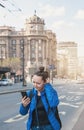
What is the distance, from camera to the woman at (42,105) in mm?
6676

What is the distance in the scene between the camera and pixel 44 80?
6750 mm

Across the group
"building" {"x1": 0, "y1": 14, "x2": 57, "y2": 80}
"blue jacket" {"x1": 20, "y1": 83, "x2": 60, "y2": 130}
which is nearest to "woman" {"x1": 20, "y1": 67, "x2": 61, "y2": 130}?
"blue jacket" {"x1": 20, "y1": 83, "x2": 60, "y2": 130}

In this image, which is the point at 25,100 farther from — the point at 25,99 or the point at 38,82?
the point at 38,82

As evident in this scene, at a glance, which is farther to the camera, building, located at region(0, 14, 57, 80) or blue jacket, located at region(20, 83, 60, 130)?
building, located at region(0, 14, 57, 80)

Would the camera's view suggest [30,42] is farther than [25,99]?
Yes

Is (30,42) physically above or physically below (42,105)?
Answer: above

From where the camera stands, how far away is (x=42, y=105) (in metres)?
Answer: 6.70

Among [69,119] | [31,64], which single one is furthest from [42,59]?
[69,119]

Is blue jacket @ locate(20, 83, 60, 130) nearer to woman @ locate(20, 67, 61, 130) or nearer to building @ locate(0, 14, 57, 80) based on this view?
woman @ locate(20, 67, 61, 130)

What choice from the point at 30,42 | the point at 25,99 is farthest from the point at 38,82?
the point at 30,42

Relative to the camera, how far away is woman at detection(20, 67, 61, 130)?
6676mm

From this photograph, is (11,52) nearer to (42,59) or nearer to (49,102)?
(42,59)

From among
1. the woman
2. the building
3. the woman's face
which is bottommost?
the woman

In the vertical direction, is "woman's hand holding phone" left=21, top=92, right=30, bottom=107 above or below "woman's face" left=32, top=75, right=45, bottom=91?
below
